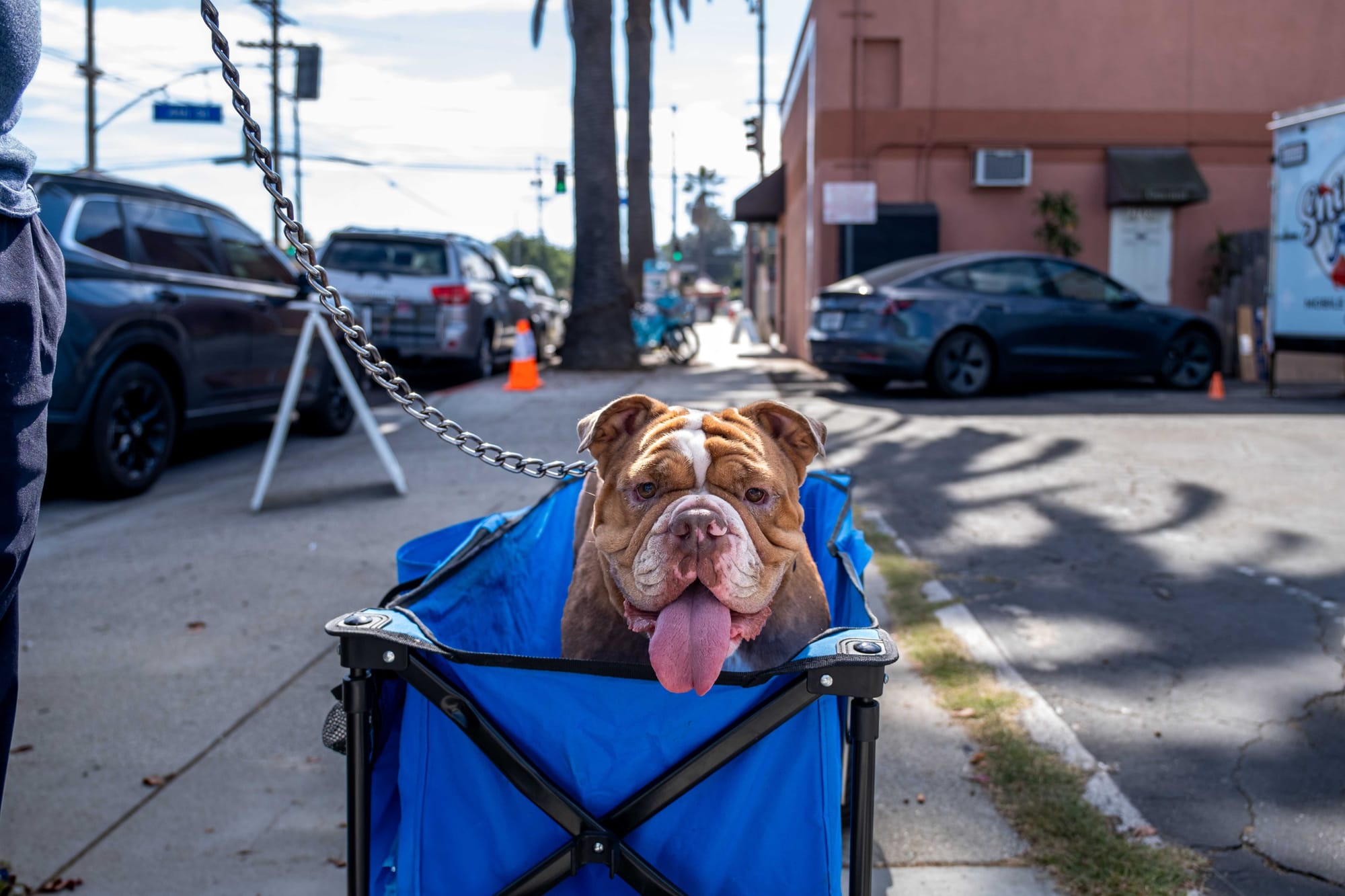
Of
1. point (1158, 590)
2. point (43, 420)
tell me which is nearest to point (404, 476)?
point (1158, 590)

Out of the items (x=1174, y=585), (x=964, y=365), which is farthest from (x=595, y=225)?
(x=1174, y=585)

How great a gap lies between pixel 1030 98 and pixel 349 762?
718 inches

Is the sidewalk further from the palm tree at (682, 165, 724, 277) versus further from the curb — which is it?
the palm tree at (682, 165, 724, 277)

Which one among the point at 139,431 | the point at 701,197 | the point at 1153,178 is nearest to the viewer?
the point at 139,431

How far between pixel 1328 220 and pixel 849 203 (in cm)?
717

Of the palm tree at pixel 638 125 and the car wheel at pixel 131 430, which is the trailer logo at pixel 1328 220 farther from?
→ the palm tree at pixel 638 125

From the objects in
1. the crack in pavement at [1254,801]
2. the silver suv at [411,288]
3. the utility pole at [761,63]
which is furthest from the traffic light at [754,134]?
the crack in pavement at [1254,801]

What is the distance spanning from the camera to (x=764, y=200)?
25812 mm

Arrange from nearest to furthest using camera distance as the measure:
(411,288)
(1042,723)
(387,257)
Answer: (1042,723), (411,288), (387,257)

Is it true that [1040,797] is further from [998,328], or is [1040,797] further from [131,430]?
[998,328]

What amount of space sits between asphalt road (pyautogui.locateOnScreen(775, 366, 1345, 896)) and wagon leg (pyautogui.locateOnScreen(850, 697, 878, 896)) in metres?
1.22

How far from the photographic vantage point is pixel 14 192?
187 cm

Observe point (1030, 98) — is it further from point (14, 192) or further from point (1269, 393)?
point (14, 192)

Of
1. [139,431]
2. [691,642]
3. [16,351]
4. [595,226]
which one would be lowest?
[139,431]
